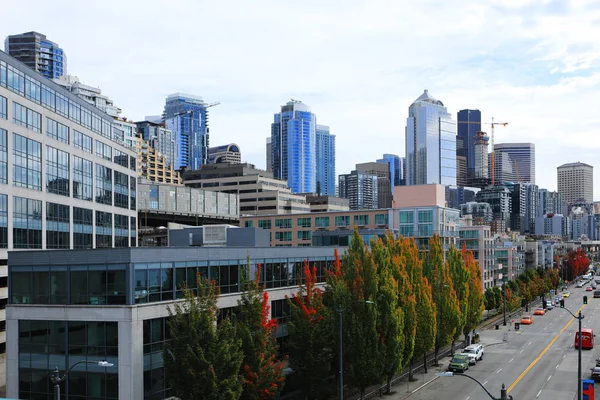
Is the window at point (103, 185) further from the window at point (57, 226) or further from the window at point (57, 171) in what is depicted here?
the window at point (57, 226)

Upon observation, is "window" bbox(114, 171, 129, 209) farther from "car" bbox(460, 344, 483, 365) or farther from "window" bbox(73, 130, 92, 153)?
"car" bbox(460, 344, 483, 365)

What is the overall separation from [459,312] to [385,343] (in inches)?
800

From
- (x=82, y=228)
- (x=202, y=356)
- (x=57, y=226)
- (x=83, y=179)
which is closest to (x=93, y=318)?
(x=202, y=356)

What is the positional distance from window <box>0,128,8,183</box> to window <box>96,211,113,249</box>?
2279 cm

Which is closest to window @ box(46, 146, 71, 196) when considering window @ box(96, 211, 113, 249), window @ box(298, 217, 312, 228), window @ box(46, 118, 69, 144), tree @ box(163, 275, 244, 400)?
window @ box(46, 118, 69, 144)

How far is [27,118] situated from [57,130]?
6.75 meters

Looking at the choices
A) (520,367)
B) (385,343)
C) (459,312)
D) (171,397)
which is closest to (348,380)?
(385,343)

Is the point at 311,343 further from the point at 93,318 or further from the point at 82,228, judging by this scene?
the point at 82,228

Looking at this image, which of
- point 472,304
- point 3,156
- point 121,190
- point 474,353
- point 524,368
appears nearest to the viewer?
point 3,156

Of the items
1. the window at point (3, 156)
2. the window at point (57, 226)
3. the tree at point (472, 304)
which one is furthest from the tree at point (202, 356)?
the tree at point (472, 304)

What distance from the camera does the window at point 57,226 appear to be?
242 feet

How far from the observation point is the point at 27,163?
6962cm

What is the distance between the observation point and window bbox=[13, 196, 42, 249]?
221 feet

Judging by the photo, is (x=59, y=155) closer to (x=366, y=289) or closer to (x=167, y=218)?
(x=366, y=289)
